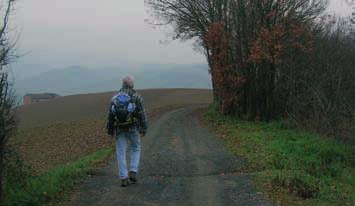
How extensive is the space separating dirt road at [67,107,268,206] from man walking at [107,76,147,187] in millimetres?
539

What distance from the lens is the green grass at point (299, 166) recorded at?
29.1 ft

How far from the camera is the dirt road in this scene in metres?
8.35

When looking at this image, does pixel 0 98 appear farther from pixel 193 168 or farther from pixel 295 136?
pixel 295 136

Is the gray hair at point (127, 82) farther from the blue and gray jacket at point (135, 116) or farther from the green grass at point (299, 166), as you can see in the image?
the green grass at point (299, 166)

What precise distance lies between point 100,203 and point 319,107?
1228cm

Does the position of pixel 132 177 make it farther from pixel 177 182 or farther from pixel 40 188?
pixel 40 188

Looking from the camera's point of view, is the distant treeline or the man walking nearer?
the man walking

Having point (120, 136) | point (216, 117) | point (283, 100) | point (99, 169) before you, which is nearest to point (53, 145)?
point (216, 117)

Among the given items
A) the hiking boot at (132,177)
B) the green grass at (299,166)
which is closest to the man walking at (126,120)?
the hiking boot at (132,177)

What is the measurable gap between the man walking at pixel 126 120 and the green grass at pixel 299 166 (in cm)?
250

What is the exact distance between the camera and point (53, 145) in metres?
25.2

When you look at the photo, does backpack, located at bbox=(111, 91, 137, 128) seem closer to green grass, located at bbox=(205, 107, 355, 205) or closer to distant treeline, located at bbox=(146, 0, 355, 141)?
green grass, located at bbox=(205, 107, 355, 205)

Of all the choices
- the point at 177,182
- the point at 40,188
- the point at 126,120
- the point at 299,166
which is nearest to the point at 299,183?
the point at 177,182

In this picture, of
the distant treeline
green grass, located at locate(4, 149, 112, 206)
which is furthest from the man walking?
the distant treeline
